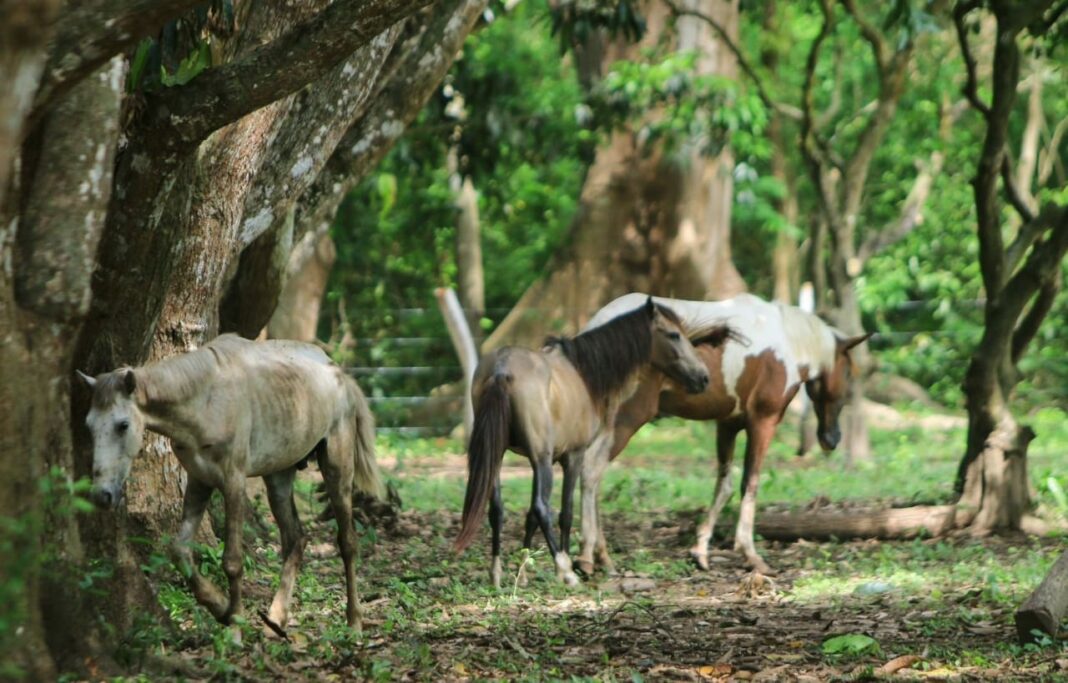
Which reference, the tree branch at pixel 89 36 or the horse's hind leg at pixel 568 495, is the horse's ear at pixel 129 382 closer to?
the tree branch at pixel 89 36

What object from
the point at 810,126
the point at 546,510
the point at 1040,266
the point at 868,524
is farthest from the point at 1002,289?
the point at 546,510

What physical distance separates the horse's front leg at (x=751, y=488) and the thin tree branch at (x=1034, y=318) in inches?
87.8

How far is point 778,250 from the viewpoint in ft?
76.1

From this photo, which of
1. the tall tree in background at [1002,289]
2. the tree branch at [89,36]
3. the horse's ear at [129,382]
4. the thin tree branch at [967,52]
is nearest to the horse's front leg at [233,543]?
the horse's ear at [129,382]

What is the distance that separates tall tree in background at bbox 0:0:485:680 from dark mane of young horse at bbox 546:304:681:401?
219 cm

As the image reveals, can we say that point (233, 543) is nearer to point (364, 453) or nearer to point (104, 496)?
point (104, 496)

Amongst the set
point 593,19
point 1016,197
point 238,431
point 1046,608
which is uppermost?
point 593,19

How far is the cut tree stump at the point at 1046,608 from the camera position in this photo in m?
6.18

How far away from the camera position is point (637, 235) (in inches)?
760

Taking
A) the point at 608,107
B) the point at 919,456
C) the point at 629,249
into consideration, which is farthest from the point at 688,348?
the point at 629,249

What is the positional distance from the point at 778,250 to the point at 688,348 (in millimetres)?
13842

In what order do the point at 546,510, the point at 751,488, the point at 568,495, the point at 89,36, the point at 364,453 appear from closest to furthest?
the point at 89,36
the point at 364,453
the point at 546,510
the point at 568,495
the point at 751,488

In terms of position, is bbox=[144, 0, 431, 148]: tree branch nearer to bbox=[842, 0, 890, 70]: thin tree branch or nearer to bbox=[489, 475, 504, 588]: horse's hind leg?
bbox=[489, 475, 504, 588]: horse's hind leg

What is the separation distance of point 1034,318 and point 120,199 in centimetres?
786
